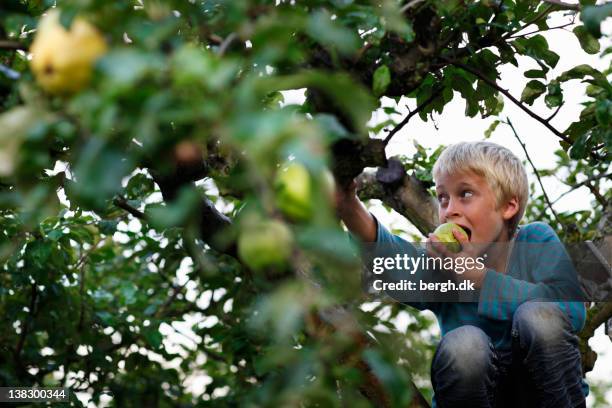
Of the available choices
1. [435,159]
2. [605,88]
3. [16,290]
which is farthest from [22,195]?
[16,290]

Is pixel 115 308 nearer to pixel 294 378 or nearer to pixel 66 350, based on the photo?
pixel 66 350

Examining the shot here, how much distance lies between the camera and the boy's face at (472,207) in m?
2.38

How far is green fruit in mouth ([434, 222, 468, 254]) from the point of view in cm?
220

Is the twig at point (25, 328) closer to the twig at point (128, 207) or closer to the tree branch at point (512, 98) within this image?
the twig at point (128, 207)

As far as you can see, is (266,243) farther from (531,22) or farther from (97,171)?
(531,22)

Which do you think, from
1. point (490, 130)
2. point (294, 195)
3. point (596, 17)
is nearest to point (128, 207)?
point (596, 17)

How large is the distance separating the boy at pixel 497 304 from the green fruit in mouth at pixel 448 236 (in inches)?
0.7

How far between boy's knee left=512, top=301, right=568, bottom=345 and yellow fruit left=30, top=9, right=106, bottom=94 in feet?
4.50

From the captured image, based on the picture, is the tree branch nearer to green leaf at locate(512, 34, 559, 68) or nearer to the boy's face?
green leaf at locate(512, 34, 559, 68)

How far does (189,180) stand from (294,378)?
0.99 m

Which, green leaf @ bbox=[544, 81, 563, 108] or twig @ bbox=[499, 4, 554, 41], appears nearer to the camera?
twig @ bbox=[499, 4, 554, 41]

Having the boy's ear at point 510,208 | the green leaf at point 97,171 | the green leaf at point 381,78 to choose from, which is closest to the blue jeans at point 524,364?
the boy's ear at point 510,208

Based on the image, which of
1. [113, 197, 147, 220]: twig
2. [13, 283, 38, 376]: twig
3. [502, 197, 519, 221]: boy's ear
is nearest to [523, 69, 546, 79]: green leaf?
[502, 197, 519, 221]: boy's ear

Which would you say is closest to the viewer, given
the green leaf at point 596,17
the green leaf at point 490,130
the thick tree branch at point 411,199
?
the green leaf at point 596,17
